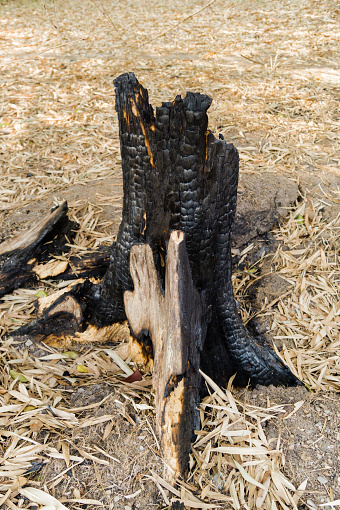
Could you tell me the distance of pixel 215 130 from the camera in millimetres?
4789

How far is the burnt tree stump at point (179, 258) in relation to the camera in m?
1.81

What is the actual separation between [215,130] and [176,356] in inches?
142

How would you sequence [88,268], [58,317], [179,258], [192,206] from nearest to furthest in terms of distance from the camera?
[179,258] → [192,206] → [58,317] → [88,268]

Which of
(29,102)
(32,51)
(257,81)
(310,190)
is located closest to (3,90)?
(29,102)

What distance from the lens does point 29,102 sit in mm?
6020

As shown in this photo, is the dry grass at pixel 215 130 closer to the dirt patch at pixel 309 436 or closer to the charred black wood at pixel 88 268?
the dirt patch at pixel 309 436

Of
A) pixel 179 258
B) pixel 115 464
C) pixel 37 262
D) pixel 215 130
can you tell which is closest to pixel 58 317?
pixel 37 262

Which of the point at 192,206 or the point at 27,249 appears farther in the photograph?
the point at 27,249

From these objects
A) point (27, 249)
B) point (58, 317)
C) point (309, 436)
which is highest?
point (27, 249)

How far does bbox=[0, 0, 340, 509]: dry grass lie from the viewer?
1.89 metres

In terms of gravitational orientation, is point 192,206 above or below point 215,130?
above

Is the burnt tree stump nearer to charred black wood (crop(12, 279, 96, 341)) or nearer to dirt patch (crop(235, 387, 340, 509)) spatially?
dirt patch (crop(235, 387, 340, 509))

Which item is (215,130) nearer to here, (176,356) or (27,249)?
(27,249)

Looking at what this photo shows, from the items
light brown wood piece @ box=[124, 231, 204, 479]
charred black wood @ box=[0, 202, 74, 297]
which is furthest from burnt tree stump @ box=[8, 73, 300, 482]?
charred black wood @ box=[0, 202, 74, 297]
